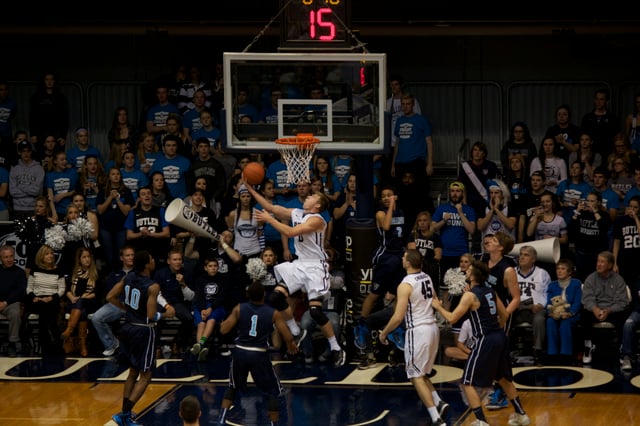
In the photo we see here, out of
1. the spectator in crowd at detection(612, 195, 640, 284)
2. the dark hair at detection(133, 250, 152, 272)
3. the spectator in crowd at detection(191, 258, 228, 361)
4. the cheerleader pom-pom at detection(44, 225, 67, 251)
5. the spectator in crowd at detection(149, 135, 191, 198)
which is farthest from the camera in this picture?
the spectator in crowd at detection(149, 135, 191, 198)

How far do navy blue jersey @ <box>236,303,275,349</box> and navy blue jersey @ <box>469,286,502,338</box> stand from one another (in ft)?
7.37

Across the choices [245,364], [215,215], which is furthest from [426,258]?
[245,364]

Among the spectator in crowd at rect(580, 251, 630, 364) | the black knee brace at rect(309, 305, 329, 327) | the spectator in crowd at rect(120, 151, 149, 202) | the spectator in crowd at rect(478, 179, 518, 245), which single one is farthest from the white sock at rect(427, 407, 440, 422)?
the spectator in crowd at rect(120, 151, 149, 202)

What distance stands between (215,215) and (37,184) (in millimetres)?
3169

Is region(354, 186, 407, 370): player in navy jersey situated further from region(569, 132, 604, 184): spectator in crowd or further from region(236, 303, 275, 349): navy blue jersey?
region(569, 132, 604, 184): spectator in crowd

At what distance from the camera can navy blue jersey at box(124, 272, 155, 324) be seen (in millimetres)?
14336

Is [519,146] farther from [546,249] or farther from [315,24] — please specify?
[315,24]

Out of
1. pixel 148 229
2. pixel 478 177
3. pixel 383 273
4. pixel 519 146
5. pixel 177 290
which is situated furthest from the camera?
pixel 519 146

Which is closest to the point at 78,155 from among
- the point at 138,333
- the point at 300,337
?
the point at 300,337

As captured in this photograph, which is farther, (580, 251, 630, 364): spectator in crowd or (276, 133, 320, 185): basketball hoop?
(580, 251, 630, 364): spectator in crowd

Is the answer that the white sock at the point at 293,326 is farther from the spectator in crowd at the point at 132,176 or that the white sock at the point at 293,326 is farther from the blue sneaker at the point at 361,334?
the spectator in crowd at the point at 132,176

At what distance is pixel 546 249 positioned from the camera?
18.0m

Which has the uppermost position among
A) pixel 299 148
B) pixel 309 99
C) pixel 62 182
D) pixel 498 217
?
pixel 309 99

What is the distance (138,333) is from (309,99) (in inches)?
146
